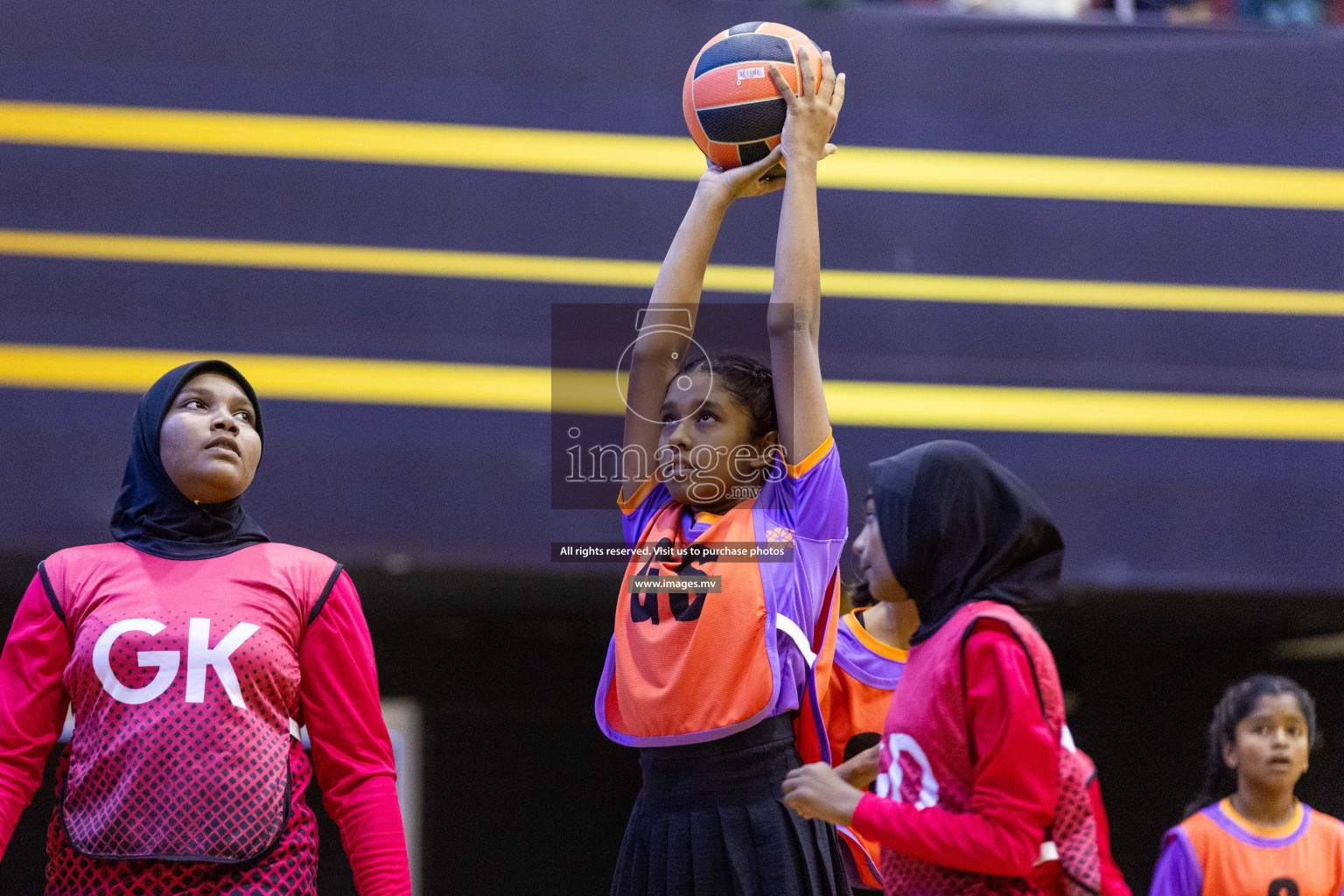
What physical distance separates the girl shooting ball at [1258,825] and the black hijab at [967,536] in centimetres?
247

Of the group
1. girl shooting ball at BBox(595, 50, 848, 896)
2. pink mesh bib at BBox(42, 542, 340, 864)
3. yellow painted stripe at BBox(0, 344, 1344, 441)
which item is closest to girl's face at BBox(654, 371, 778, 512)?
girl shooting ball at BBox(595, 50, 848, 896)

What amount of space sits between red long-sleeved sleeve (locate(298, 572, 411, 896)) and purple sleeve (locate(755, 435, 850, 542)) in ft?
2.79

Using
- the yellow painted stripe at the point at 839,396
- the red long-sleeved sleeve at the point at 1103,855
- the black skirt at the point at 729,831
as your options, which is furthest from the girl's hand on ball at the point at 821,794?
the yellow painted stripe at the point at 839,396

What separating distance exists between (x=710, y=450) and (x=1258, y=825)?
2.81m

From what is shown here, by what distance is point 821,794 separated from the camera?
1962mm

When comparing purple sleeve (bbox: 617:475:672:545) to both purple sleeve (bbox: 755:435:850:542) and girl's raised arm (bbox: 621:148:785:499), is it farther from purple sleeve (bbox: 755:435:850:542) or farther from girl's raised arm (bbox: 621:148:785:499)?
purple sleeve (bbox: 755:435:850:542)

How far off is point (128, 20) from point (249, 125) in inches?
28.4

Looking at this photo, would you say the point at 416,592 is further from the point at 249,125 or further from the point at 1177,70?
the point at 1177,70

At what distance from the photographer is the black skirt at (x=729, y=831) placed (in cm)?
213

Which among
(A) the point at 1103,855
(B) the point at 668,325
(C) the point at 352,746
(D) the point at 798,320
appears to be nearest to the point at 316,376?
(B) the point at 668,325

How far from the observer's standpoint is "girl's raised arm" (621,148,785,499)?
8.50ft

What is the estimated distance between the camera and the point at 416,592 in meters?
6.55

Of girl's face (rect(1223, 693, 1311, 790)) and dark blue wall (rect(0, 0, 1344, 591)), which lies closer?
girl's face (rect(1223, 693, 1311, 790))

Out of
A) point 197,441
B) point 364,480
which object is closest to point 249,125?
point 364,480
